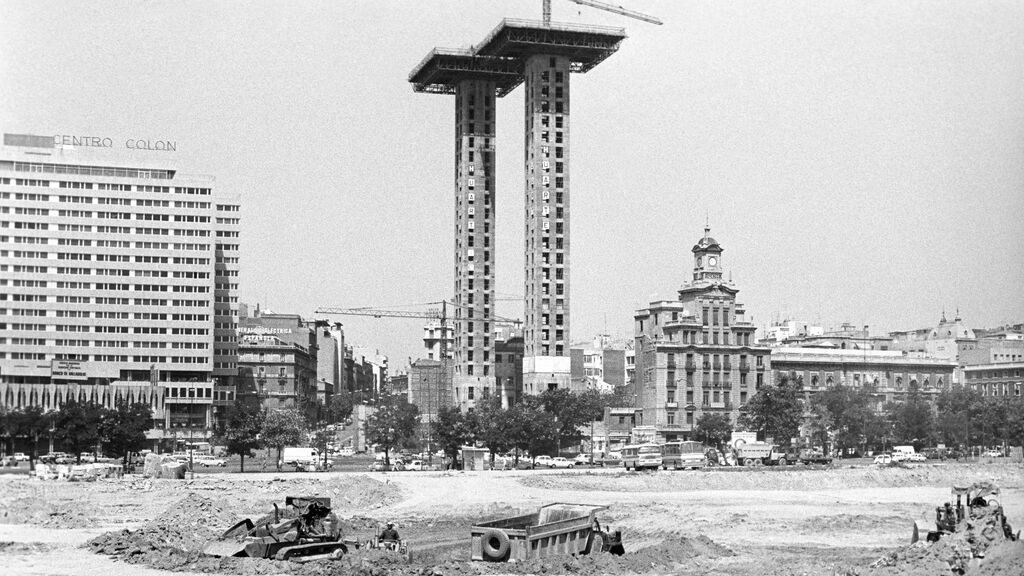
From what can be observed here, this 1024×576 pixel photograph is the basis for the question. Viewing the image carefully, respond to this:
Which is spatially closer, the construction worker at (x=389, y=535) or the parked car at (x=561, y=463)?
the construction worker at (x=389, y=535)

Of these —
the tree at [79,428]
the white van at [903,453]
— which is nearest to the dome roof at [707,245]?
Answer: the white van at [903,453]

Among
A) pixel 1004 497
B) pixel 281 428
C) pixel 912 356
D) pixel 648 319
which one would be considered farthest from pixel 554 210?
pixel 1004 497

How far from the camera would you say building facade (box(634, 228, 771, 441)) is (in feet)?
519

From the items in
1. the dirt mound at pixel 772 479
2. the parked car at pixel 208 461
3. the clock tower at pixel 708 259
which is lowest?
the parked car at pixel 208 461

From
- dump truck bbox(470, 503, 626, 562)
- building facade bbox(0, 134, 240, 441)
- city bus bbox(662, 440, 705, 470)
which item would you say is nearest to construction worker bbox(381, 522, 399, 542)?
dump truck bbox(470, 503, 626, 562)

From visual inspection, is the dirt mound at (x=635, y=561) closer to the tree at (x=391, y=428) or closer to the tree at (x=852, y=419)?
the tree at (x=391, y=428)

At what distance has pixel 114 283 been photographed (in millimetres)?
76062

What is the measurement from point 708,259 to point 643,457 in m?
56.4

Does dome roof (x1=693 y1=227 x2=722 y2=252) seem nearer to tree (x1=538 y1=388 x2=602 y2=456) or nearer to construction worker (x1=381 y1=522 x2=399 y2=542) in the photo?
tree (x1=538 y1=388 x2=602 y2=456)

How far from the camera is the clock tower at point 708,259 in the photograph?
162m

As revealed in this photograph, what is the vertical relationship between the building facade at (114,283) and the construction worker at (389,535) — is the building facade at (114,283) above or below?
above

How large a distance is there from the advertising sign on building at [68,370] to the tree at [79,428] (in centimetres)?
2982

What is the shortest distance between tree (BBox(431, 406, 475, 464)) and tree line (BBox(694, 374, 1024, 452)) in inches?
1320

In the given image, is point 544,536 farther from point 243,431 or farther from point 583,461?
point 583,461
